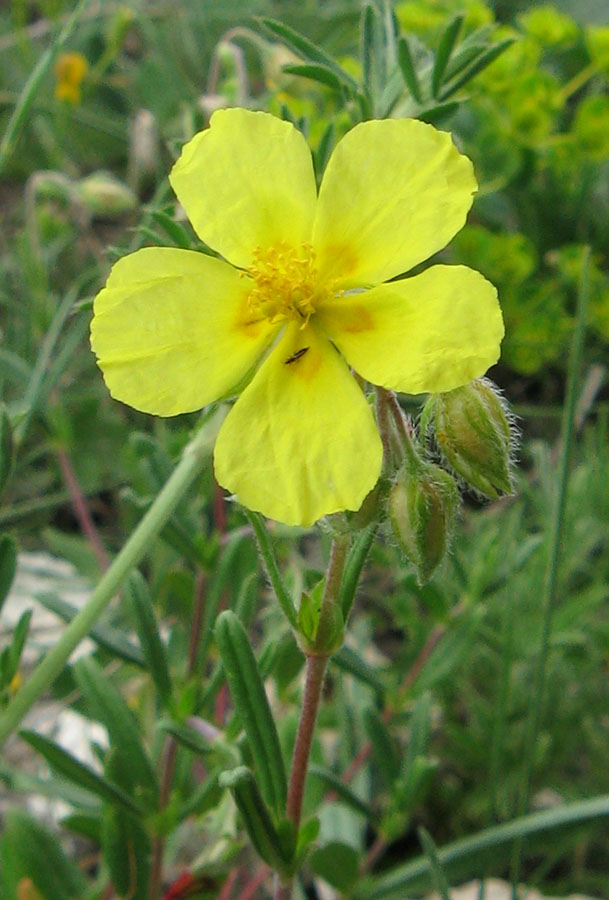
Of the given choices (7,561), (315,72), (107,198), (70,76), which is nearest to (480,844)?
(7,561)

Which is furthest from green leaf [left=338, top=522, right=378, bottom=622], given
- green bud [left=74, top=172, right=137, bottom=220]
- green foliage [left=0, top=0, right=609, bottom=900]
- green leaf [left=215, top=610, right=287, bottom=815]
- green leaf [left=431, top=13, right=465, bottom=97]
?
green bud [left=74, top=172, right=137, bottom=220]

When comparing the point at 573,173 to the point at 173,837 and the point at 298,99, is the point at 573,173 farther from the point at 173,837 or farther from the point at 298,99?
the point at 173,837

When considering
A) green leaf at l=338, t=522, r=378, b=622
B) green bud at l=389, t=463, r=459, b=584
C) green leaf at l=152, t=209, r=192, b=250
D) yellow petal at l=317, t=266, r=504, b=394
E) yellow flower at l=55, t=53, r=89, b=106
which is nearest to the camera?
yellow petal at l=317, t=266, r=504, b=394

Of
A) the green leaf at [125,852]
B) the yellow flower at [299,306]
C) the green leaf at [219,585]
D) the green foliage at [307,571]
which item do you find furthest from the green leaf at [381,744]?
the yellow flower at [299,306]

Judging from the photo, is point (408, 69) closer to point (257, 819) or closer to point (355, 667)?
point (355, 667)

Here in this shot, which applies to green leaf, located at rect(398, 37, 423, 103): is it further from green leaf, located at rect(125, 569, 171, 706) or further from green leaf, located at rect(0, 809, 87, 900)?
green leaf, located at rect(0, 809, 87, 900)
